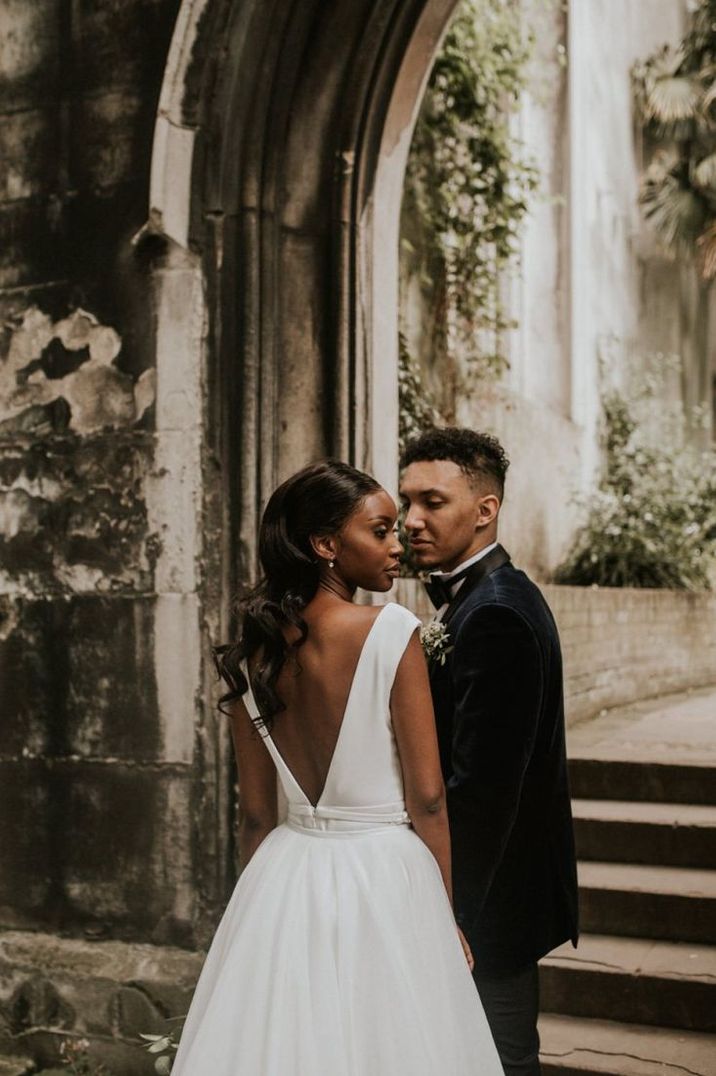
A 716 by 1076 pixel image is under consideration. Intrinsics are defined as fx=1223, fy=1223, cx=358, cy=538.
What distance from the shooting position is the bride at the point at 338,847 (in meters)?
2.14

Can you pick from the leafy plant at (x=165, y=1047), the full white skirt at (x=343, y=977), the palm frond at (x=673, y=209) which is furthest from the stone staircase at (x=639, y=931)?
the palm frond at (x=673, y=209)

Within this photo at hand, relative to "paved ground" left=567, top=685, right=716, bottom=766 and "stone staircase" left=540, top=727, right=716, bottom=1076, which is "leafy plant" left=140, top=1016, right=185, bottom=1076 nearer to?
"stone staircase" left=540, top=727, right=716, bottom=1076

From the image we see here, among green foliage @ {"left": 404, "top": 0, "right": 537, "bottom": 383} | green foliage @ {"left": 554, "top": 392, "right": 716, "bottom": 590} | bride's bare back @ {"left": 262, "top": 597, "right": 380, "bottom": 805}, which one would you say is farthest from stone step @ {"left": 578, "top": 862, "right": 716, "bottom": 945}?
green foliage @ {"left": 554, "top": 392, "right": 716, "bottom": 590}

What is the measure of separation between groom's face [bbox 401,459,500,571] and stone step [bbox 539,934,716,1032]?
7.23 feet

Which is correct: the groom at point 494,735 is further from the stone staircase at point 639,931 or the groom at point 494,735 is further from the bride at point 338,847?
the stone staircase at point 639,931

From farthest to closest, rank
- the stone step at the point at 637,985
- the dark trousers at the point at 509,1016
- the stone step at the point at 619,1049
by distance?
1. the stone step at the point at 637,985
2. the stone step at the point at 619,1049
3. the dark trousers at the point at 509,1016

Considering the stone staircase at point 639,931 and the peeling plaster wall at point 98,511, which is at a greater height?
the peeling plaster wall at point 98,511

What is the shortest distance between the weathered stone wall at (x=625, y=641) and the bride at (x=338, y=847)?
288cm

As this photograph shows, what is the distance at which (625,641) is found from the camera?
8625mm

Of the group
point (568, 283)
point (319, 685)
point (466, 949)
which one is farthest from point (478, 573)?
point (568, 283)

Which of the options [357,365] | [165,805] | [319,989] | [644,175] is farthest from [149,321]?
[644,175]

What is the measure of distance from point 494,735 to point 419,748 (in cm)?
17

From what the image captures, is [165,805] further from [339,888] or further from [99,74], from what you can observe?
[99,74]

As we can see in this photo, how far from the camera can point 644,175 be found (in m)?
14.9
